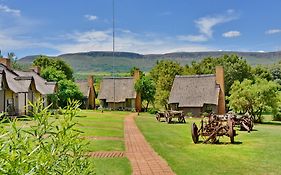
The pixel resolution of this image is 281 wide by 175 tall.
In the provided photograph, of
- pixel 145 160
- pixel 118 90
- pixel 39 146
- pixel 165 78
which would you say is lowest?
pixel 145 160

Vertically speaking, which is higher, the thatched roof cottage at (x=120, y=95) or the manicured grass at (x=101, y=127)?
the thatched roof cottage at (x=120, y=95)

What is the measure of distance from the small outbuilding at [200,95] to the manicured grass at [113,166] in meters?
42.3

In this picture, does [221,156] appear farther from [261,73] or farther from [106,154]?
[261,73]

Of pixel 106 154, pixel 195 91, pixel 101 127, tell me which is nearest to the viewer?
pixel 106 154

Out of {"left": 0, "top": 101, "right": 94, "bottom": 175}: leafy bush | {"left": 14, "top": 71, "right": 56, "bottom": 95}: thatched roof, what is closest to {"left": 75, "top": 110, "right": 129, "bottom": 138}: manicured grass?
{"left": 0, "top": 101, "right": 94, "bottom": 175}: leafy bush

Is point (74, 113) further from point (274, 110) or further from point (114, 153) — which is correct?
point (274, 110)

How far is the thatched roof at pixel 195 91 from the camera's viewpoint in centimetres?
5609

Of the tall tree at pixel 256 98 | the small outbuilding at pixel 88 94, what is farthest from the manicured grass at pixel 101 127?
the small outbuilding at pixel 88 94

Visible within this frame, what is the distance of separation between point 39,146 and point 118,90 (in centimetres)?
6900

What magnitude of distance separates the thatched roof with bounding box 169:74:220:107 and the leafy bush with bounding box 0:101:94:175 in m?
52.9

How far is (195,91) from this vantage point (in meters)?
58.1

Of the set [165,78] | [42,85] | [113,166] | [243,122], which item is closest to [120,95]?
[165,78]

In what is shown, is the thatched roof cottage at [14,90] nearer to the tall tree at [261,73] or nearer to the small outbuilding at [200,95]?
the small outbuilding at [200,95]

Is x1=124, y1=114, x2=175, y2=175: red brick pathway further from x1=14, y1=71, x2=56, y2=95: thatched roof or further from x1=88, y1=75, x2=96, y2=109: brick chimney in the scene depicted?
x1=88, y1=75, x2=96, y2=109: brick chimney
